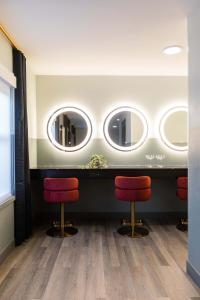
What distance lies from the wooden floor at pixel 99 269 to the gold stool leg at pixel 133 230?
126 mm

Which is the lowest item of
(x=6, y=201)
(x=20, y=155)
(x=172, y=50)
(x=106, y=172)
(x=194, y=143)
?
(x=6, y=201)

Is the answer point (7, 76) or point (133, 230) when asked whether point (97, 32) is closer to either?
point (7, 76)

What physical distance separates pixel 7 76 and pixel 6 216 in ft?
5.15

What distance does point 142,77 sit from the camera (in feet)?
15.3

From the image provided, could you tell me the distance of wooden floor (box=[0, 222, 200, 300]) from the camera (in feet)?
7.36

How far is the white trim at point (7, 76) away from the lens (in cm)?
285

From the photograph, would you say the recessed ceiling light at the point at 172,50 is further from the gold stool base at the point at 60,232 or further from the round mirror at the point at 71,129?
the gold stool base at the point at 60,232

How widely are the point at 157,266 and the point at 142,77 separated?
123 inches

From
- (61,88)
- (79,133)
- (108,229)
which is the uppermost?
(61,88)

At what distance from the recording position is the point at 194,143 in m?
2.40

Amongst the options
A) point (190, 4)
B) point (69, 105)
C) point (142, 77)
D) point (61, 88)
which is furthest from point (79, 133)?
point (190, 4)

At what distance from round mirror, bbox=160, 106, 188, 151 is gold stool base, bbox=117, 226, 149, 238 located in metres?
1.57

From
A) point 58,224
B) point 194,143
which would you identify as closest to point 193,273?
point 194,143

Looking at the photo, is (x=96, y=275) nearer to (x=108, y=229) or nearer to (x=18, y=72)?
(x=108, y=229)
